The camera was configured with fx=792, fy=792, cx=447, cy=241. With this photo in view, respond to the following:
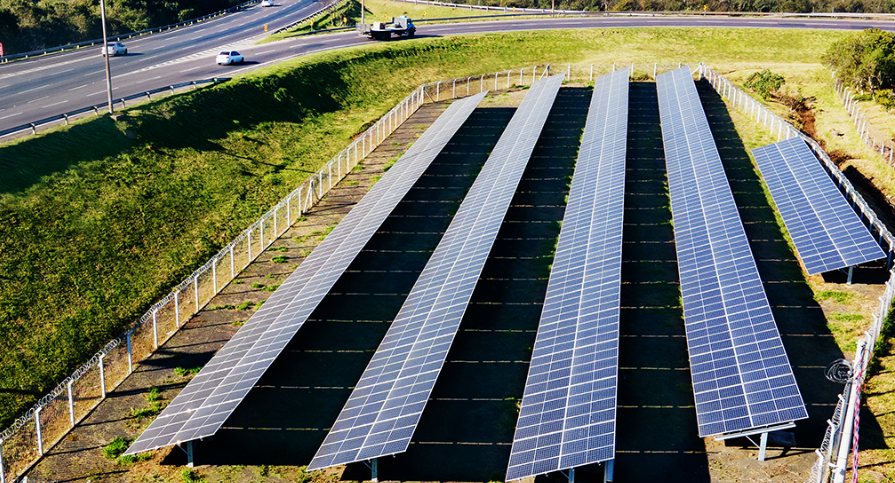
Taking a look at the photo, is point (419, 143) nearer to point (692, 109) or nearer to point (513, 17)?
point (692, 109)

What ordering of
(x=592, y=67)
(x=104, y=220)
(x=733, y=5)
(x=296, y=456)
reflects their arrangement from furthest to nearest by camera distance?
(x=733, y=5), (x=592, y=67), (x=104, y=220), (x=296, y=456)

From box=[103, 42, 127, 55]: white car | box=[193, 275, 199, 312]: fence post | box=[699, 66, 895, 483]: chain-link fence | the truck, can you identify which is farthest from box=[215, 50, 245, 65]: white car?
box=[699, 66, 895, 483]: chain-link fence

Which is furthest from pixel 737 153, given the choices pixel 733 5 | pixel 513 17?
pixel 733 5

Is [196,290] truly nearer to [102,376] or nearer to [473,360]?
[102,376]

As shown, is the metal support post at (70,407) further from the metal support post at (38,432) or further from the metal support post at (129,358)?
the metal support post at (129,358)

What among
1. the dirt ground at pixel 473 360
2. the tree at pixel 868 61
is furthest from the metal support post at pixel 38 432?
the tree at pixel 868 61

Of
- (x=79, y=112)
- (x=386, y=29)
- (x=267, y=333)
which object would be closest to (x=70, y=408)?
(x=267, y=333)
